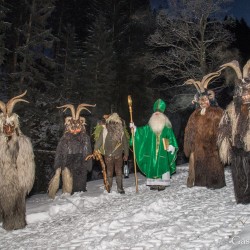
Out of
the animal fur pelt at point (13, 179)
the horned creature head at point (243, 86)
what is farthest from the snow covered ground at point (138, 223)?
the horned creature head at point (243, 86)

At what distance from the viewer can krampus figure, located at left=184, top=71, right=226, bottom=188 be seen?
26.7 ft

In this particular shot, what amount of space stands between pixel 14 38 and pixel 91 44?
5408 millimetres

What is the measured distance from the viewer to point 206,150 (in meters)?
8.24

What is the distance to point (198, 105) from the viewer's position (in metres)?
8.64

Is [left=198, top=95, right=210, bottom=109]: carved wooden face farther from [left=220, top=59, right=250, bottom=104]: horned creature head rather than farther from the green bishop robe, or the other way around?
[left=220, top=59, right=250, bottom=104]: horned creature head

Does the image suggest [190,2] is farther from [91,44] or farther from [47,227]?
[91,44]

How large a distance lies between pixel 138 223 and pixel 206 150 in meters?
3.42

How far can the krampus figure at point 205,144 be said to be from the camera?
813cm

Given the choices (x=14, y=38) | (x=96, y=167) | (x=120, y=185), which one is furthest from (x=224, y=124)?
(x=14, y=38)

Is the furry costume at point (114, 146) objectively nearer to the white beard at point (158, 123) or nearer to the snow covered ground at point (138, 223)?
the white beard at point (158, 123)

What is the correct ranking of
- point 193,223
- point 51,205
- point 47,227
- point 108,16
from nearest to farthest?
1. point 193,223
2. point 47,227
3. point 51,205
4. point 108,16

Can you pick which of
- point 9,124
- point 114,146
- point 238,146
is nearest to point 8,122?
point 9,124

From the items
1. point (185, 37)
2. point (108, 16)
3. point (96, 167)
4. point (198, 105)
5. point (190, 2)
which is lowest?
point (96, 167)

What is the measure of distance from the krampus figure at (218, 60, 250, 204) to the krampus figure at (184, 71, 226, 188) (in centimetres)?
176
